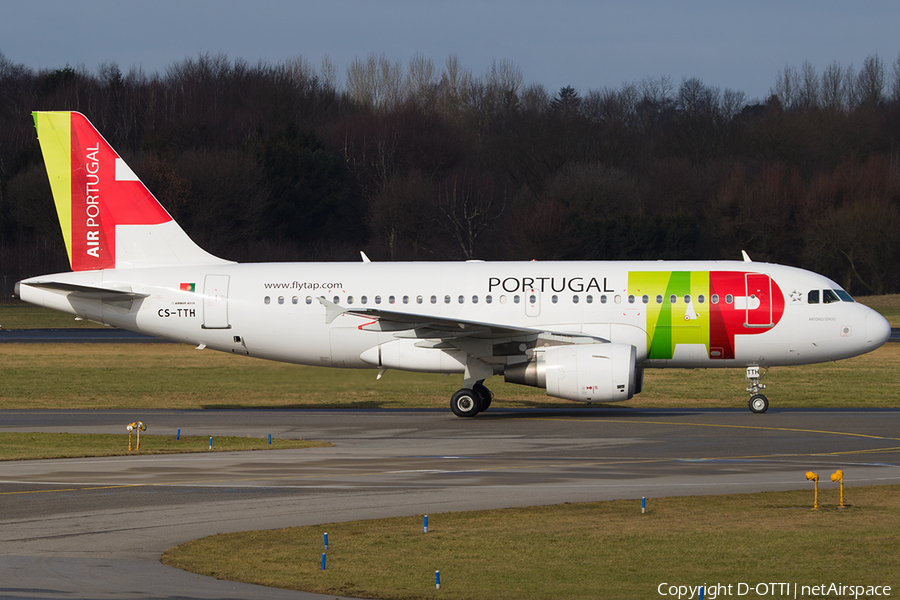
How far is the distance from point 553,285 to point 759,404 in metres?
6.40

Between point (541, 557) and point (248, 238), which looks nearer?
point (541, 557)

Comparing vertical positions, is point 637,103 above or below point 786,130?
above

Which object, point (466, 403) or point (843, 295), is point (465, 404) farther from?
point (843, 295)

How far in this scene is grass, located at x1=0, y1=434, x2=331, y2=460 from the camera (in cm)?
2233

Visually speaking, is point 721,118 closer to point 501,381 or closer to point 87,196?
point 501,381

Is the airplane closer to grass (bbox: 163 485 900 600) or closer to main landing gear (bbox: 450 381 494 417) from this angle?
main landing gear (bbox: 450 381 494 417)

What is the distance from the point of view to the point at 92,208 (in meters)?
31.4

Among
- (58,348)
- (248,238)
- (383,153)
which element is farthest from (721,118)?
(58,348)

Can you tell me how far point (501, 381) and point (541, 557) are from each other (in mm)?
25918

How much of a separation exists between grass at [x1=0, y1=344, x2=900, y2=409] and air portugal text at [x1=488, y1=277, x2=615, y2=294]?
4.05 m

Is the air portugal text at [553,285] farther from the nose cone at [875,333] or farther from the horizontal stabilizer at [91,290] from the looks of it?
the horizontal stabilizer at [91,290]

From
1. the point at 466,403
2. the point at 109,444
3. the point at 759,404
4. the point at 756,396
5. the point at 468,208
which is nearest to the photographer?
the point at 109,444

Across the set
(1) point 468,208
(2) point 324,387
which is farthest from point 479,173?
(2) point 324,387

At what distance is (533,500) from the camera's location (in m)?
16.5
